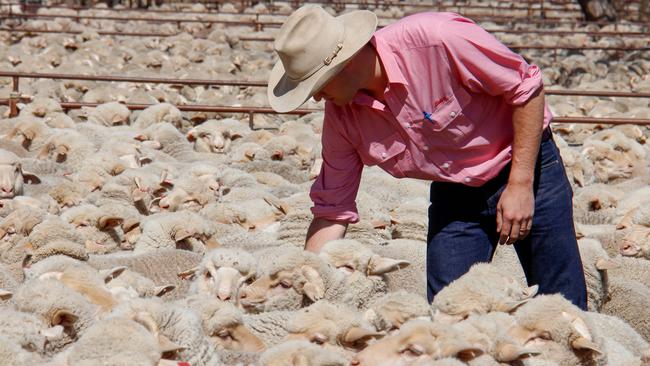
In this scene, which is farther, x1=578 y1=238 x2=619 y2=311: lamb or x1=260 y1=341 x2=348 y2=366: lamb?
x1=578 y1=238 x2=619 y2=311: lamb

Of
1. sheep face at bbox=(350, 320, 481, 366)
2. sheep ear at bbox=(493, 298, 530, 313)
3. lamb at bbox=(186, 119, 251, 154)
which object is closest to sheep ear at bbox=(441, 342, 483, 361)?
sheep face at bbox=(350, 320, 481, 366)

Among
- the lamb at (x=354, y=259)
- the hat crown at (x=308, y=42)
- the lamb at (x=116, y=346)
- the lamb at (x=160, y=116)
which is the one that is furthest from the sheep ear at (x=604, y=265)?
the lamb at (x=160, y=116)

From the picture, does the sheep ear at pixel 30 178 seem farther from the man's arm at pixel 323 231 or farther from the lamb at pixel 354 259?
the man's arm at pixel 323 231

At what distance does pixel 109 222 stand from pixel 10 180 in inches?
42.8

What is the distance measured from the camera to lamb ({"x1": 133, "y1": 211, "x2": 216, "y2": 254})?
5953 millimetres

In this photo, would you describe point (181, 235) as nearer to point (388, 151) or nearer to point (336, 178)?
point (336, 178)

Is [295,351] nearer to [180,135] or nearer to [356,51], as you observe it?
[356,51]

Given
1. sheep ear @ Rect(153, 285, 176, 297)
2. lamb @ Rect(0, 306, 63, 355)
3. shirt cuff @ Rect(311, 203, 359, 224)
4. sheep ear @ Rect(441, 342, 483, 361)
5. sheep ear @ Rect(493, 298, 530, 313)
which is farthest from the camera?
sheep ear @ Rect(153, 285, 176, 297)

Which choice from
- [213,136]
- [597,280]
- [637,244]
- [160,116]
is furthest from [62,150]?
[597,280]

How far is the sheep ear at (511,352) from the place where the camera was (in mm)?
3361

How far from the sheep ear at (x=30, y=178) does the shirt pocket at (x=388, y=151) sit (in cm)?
397

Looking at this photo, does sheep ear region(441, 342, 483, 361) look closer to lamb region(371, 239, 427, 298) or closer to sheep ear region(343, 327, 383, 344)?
sheep ear region(343, 327, 383, 344)

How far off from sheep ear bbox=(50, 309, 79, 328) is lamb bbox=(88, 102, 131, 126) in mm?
6719

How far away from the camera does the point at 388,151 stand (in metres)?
4.02
